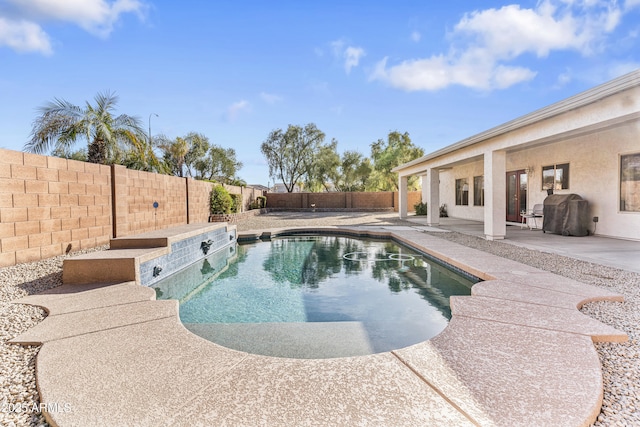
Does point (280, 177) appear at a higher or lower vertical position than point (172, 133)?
lower

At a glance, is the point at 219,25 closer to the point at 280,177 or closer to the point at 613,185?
the point at 613,185

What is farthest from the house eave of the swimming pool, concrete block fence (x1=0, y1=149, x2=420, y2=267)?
concrete block fence (x1=0, y1=149, x2=420, y2=267)

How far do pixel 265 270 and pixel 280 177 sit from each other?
26.9 metres

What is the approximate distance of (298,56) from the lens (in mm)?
15492

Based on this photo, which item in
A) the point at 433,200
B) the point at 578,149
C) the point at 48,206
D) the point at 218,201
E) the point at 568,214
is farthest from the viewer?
the point at 218,201

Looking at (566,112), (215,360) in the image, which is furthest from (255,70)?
(215,360)

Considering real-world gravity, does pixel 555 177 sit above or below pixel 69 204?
above

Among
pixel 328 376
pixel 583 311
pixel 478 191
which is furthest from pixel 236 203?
pixel 328 376

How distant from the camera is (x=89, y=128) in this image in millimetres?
10164

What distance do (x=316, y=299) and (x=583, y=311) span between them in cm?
332

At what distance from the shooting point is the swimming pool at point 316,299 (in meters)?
3.70

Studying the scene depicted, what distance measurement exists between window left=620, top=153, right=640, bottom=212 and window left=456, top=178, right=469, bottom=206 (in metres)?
7.67

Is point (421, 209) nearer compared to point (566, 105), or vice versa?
point (566, 105)

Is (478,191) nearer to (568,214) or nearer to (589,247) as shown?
(568,214)
